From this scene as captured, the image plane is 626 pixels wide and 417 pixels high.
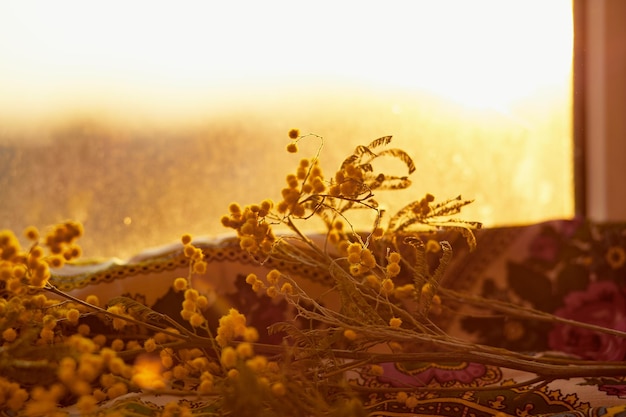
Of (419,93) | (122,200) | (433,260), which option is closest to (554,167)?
(419,93)

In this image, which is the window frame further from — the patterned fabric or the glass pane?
the patterned fabric

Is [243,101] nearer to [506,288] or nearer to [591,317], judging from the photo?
[506,288]

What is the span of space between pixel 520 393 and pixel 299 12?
0.73 meters

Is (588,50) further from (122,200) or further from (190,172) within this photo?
(122,200)

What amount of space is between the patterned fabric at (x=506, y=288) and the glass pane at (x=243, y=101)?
269 millimetres

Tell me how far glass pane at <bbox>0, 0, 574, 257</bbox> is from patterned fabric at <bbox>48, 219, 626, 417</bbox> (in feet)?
0.88

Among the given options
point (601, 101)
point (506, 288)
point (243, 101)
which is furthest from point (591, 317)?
point (243, 101)

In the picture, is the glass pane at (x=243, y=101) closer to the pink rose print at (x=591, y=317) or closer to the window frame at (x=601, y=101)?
the window frame at (x=601, y=101)

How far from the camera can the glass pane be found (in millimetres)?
984

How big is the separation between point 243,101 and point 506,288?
0.54 metres

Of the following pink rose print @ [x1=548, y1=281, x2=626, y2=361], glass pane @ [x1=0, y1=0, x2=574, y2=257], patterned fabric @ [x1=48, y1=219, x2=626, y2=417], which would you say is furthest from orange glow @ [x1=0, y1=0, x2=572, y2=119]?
pink rose print @ [x1=548, y1=281, x2=626, y2=361]

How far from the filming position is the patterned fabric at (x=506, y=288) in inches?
28.8

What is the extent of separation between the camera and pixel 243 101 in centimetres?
108

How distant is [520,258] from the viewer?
896 millimetres
